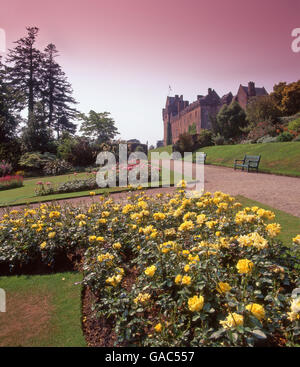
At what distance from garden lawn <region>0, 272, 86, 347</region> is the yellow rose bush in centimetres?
32

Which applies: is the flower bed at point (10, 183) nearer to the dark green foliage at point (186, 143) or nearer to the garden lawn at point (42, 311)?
the garden lawn at point (42, 311)

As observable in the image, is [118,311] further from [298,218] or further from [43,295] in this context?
[298,218]

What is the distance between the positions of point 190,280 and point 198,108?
5503 centimetres

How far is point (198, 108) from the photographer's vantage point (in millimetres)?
53062

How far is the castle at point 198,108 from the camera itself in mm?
46531

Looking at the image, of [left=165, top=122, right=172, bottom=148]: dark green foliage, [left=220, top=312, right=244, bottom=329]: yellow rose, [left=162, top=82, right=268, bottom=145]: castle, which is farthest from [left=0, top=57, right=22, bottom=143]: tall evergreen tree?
[left=165, top=122, right=172, bottom=148]: dark green foliage

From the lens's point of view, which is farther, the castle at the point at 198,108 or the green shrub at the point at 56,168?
the castle at the point at 198,108

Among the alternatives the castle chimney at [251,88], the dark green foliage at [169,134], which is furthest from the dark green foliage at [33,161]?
the dark green foliage at [169,134]

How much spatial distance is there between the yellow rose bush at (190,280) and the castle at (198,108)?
35453mm

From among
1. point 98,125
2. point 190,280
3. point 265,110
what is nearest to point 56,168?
point 98,125

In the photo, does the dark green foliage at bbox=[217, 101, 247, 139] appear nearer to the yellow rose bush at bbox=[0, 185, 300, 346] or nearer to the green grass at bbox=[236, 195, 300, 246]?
the green grass at bbox=[236, 195, 300, 246]

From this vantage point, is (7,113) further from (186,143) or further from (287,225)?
(287,225)

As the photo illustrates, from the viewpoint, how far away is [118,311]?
222 cm

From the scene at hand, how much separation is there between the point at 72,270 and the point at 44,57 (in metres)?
40.4
